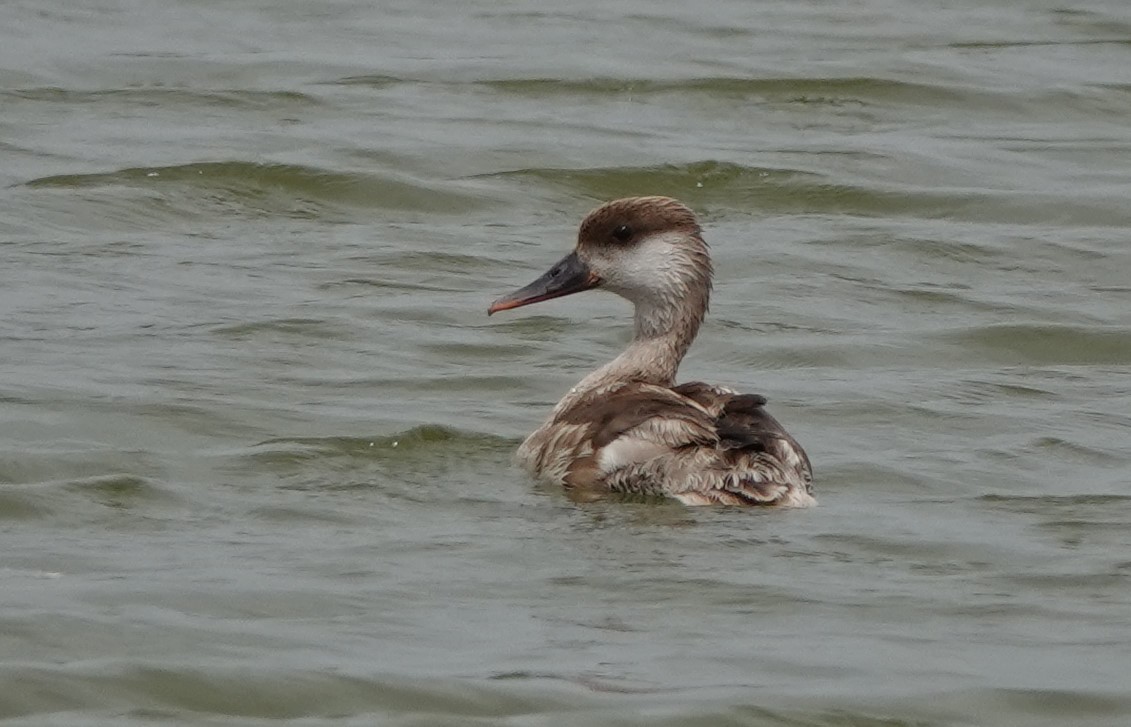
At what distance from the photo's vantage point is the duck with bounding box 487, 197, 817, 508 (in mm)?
9031

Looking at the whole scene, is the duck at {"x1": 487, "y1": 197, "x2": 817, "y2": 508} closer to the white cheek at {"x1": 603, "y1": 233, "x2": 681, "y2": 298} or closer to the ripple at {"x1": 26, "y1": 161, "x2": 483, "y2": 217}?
the white cheek at {"x1": 603, "y1": 233, "x2": 681, "y2": 298}

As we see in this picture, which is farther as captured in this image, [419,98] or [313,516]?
[419,98]

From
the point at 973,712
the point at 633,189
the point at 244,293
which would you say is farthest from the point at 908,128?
the point at 973,712

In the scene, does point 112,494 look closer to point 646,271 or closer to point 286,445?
point 286,445

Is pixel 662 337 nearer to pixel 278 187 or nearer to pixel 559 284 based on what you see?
pixel 559 284

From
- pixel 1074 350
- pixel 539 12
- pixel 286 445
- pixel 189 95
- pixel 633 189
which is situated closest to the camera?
pixel 286 445

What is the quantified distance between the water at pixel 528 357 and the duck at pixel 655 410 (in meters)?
0.15

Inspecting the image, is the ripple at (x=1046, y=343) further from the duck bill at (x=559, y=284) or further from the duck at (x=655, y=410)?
the duck bill at (x=559, y=284)

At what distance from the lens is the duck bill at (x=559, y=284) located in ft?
34.3

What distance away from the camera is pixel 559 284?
34.5 ft

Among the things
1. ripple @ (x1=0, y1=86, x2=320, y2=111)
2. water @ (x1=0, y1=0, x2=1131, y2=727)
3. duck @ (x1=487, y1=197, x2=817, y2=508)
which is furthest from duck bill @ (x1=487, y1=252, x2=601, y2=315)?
ripple @ (x1=0, y1=86, x2=320, y2=111)

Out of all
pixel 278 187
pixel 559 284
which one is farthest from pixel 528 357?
pixel 278 187

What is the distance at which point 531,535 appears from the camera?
28.7 feet

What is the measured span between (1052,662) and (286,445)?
3622 millimetres
